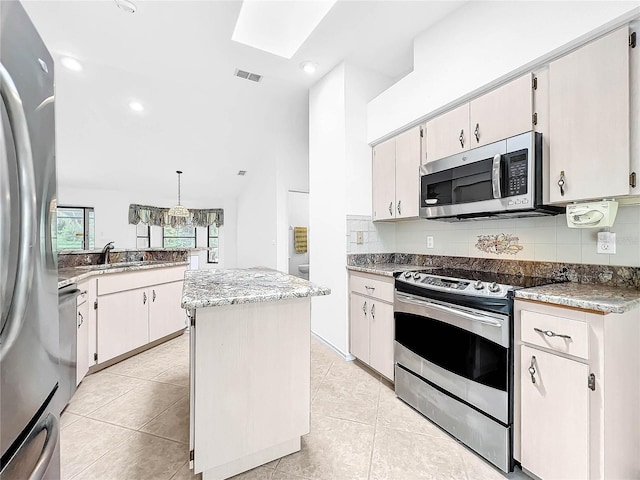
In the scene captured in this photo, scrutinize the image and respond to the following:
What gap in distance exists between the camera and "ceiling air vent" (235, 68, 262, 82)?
318cm

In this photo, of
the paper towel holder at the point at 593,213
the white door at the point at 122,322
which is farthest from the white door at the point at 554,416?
the white door at the point at 122,322

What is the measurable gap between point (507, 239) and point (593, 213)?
65 centimetres

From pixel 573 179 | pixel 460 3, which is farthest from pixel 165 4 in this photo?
pixel 573 179

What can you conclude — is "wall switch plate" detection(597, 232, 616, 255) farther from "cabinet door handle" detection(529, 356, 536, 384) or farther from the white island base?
the white island base

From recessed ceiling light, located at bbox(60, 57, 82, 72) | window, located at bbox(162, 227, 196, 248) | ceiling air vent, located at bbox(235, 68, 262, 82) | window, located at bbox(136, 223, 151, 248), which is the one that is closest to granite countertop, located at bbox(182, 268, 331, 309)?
ceiling air vent, located at bbox(235, 68, 262, 82)

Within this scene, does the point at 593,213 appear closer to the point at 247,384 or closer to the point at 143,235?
the point at 247,384

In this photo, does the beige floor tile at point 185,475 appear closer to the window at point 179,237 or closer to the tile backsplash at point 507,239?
the tile backsplash at point 507,239

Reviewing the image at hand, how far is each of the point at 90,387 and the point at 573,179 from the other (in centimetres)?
339

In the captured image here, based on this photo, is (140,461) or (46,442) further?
(140,461)

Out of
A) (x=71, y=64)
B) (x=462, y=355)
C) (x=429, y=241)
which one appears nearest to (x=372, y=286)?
(x=429, y=241)

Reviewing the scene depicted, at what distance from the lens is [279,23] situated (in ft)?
8.11

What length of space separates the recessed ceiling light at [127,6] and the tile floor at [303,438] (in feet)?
9.37

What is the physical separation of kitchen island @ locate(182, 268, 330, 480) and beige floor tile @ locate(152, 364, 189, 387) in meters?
1.11

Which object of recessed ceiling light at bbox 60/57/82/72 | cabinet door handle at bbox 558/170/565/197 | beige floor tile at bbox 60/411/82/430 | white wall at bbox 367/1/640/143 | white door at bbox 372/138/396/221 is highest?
recessed ceiling light at bbox 60/57/82/72
